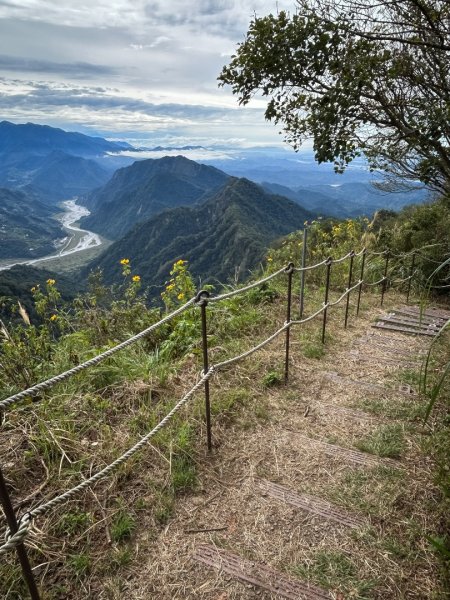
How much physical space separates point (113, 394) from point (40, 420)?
75cm

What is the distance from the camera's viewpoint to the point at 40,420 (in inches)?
112

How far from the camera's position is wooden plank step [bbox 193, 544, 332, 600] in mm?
1922

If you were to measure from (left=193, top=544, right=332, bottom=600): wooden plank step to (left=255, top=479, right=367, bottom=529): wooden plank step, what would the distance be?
1.61 ft

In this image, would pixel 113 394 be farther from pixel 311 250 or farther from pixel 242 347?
pixel 311 250

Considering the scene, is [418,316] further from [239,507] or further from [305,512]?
[239,507]

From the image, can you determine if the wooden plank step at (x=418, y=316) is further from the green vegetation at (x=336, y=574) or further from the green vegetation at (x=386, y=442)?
the green vegetation at (x=336, y=574)

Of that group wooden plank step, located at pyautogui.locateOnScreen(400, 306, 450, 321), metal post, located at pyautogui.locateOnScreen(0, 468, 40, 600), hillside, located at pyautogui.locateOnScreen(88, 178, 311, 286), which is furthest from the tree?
hillside, located at pyautogui.locateOnScreen(88, 178, 311, 286)

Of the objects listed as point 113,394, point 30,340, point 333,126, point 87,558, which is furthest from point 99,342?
point 333,126

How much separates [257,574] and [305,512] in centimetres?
54

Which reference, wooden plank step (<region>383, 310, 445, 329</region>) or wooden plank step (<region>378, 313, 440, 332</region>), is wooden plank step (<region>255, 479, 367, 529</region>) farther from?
wooden plank step (<region>383, 310, 445, 329</region>)

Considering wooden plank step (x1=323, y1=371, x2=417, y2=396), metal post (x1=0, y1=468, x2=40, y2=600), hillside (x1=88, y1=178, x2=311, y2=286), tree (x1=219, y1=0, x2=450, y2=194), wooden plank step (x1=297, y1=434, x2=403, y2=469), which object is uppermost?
tree (x1=219, y1=0, x2=450, y2=194)

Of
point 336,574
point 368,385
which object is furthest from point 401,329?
point 336,574

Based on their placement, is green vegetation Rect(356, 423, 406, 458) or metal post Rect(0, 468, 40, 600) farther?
green vegetation Rect(356, 423, 406, 458)

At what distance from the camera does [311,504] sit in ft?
8.16
